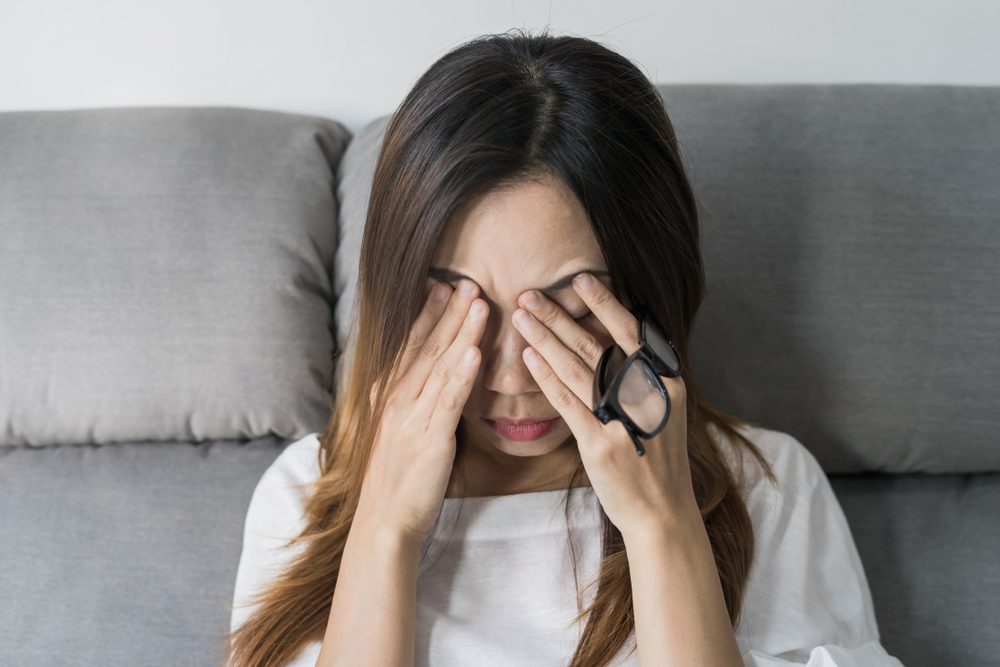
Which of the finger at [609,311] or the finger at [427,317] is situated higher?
the finger at [609,311]

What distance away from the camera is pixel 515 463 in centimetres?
133

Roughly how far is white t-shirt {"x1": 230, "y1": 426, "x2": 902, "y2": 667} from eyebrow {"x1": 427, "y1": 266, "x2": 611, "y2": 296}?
373 millimetres

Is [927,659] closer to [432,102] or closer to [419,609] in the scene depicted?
[419,609]

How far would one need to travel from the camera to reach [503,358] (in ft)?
3.51

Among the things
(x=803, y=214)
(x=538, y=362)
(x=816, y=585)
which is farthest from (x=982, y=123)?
(x=538, y=362)

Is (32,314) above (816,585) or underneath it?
above

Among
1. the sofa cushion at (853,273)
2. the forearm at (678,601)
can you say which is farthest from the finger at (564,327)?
the sofa cushion at (853,273)

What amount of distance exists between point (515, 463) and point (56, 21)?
4.03 ft

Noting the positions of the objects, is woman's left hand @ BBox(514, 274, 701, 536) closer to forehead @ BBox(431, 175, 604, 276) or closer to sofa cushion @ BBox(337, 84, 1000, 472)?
forehead @ BBox(431, 175, 604, 276)

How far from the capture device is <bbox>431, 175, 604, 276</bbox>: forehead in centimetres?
100

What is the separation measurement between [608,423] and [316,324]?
682mm

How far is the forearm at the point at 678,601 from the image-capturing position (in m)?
1.04

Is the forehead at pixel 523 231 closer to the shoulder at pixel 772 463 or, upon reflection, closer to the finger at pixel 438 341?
the finger at pixel 438 341

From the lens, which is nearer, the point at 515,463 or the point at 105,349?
the point at 515,463
